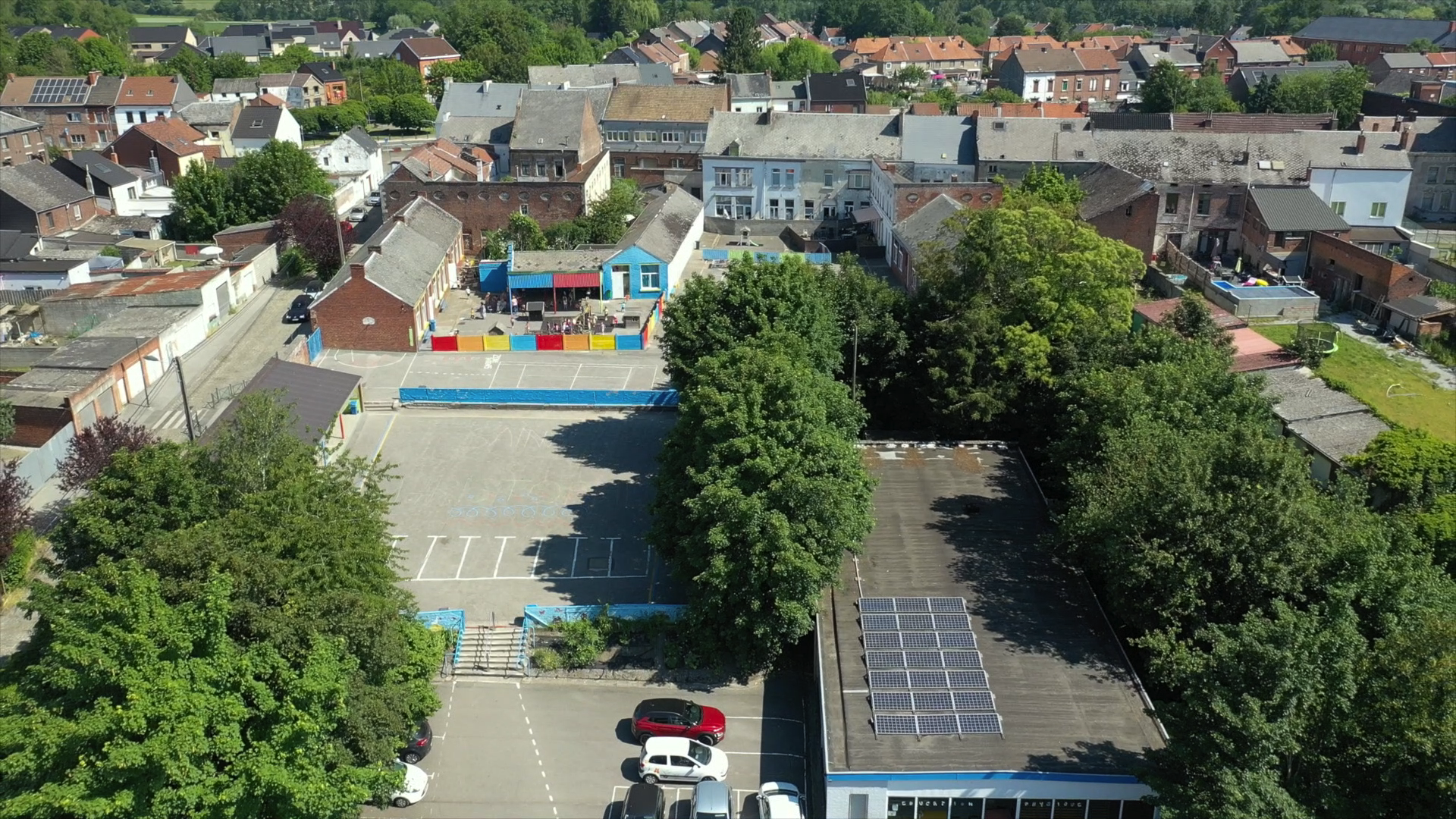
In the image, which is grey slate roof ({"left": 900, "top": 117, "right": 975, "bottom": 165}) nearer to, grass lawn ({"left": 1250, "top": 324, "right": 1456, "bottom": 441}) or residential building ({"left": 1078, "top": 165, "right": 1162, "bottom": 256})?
residential building ({"left": 1078, "top": 165, "right": 1162, "bottom": 256})

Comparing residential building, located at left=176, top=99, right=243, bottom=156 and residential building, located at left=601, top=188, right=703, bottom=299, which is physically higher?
residential building, located at left=176, top=99, right=243, bottom=156

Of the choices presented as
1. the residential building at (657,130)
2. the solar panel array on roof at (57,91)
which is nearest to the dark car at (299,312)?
the residential building at (657,130)

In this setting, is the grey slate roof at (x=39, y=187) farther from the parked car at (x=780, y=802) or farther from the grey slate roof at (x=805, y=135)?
the parked car at (x=780, y=802)

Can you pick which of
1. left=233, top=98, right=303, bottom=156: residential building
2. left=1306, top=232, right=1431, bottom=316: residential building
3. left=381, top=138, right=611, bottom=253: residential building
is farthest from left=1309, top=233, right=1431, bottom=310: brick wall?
left=233, top=98, right=303, bottom=156: residential building

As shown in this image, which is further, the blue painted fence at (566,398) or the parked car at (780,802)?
the blue painted fence at (566,398)

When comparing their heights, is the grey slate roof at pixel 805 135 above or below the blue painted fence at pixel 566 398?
above
